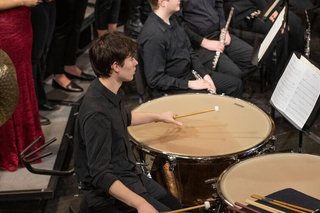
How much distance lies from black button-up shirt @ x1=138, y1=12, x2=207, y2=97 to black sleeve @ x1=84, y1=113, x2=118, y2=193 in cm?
119

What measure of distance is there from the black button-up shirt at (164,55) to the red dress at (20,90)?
728 millimetres

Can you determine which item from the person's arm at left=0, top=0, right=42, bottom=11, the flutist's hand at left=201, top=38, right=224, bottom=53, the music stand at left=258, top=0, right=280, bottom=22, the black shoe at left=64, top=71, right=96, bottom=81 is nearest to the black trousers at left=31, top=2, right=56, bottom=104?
the person's arm at left=0, top=0, right=42, bottom=11

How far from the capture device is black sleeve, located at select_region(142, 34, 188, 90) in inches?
121

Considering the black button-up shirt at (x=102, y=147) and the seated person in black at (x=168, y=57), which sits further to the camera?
the seated person in black at (x=168, y=57)

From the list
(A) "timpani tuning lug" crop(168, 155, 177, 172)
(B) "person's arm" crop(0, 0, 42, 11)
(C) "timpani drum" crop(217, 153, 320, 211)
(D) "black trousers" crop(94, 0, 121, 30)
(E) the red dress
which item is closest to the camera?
(C) "timpani drum" crop(217, 153, 320, 211)

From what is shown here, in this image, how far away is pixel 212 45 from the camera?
3.82 m

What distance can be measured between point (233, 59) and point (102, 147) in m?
2.35

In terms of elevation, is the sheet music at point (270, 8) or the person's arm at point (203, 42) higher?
the sheet music at point (270, 8)

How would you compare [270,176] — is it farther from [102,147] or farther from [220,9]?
[220,9]

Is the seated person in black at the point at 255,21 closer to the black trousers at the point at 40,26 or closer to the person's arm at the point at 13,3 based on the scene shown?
the black trousers at the point at 40,26

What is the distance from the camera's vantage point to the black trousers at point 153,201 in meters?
2.07

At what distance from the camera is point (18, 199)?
2926mm

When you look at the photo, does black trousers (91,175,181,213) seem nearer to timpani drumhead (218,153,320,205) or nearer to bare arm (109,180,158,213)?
bare arm (109,180,158,213)

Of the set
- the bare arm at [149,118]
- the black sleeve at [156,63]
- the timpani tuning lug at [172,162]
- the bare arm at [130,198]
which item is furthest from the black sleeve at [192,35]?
the bare arm at [130,198]
